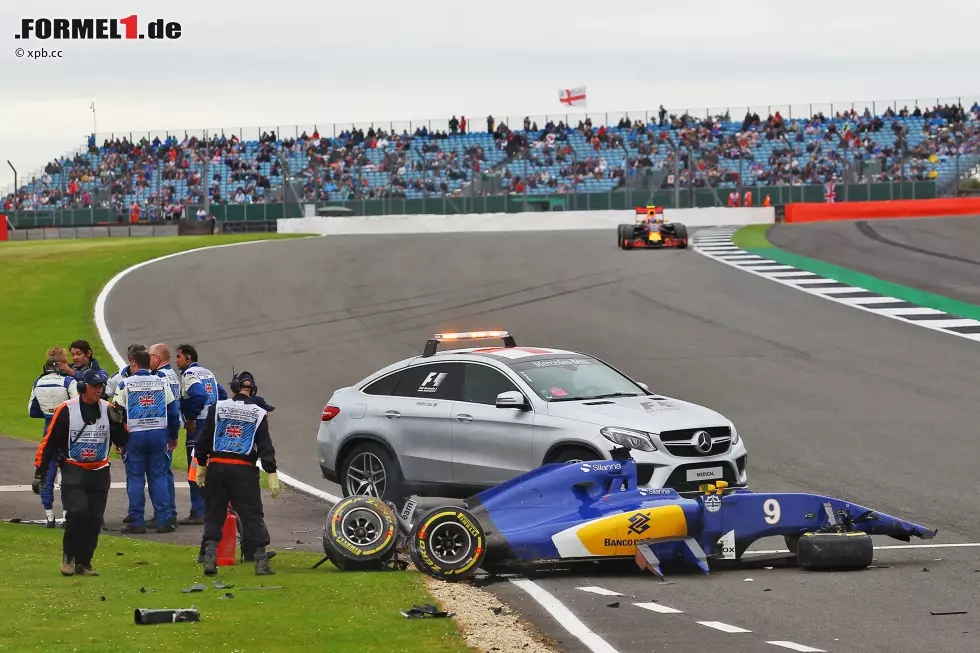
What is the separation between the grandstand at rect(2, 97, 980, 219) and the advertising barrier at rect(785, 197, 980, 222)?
1.40m

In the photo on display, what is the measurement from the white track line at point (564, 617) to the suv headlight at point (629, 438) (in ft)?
5.77

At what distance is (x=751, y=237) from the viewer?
3991 cm

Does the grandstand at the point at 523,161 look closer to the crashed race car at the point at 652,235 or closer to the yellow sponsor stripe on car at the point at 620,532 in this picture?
the crashed race car at the point at 652,235

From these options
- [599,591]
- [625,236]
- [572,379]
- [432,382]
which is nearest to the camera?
[599,591]

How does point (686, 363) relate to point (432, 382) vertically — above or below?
below

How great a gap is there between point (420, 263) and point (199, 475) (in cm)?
2370

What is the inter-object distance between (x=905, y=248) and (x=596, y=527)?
2723 centimetres

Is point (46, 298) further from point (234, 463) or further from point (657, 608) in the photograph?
point (657, 608)

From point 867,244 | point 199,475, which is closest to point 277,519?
point 199,475

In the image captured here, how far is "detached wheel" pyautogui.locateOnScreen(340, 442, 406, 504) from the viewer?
41.5ft

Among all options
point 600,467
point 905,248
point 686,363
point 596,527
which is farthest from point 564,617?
point 905,248

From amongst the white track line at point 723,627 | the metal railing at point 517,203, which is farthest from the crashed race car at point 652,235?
the white track line at point 723,627

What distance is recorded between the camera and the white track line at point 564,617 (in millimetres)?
7461

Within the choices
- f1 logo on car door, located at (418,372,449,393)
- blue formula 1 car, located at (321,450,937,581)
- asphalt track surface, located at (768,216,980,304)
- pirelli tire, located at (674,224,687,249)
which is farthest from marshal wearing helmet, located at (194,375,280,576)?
pirelli tire, located at (674,224,687,249)
